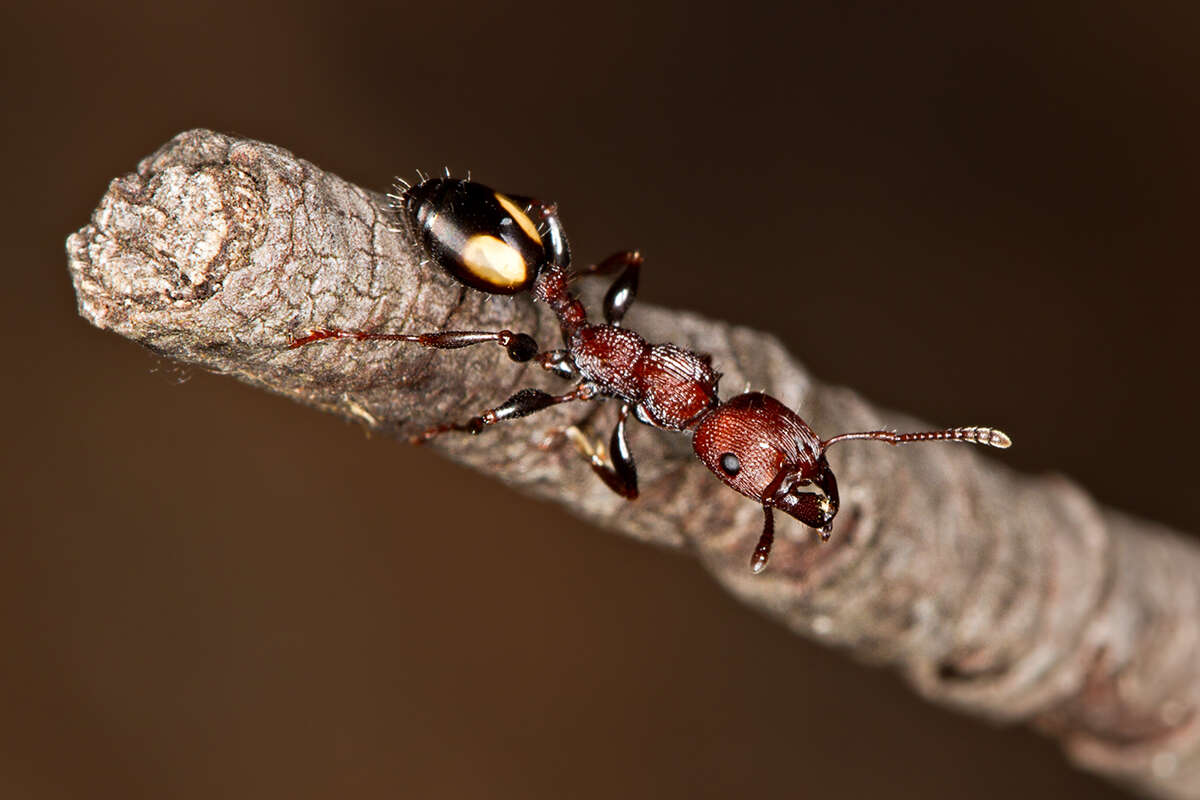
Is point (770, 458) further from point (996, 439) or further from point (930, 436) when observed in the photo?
point (996, 439)

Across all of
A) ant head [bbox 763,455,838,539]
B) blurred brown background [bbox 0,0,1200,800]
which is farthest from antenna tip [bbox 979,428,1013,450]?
blurred brown background [bbox 0,0,1200,800]

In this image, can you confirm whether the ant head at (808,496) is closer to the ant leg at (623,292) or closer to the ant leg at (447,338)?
the ant leg at (623,292)

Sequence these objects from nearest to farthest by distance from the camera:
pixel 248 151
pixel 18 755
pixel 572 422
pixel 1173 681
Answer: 1. pixel 248 151
2. pixel 572 422
3. pixel 1173 681
4. pixel 18 755

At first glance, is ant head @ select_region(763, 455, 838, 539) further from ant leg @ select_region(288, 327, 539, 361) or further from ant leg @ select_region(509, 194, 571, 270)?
ant leg @ select_region(509, 194, 571, 270)

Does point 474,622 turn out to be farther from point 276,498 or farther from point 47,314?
point 47,314

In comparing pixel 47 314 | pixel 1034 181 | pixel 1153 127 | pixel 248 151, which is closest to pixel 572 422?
pixel 248 151

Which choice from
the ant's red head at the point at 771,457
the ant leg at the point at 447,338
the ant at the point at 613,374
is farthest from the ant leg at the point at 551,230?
the ant's red head at the point at 771,457

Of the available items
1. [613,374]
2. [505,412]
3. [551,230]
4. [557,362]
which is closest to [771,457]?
[613,374]
